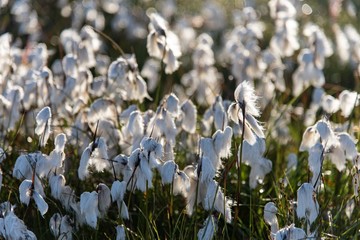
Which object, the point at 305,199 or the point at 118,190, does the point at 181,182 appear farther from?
the point at 305,199

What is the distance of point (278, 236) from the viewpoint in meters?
2.88

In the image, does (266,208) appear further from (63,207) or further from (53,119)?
(53,119)

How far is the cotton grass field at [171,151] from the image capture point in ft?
10.8

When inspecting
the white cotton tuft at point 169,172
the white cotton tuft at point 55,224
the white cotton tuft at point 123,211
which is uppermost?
the white cotton tuft at point 169,172

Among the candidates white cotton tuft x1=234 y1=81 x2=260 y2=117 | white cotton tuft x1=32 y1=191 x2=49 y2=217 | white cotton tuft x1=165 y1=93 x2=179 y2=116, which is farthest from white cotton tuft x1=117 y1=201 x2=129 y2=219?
white cotton tuft x1=234 y1=81 x2=260 y2=117

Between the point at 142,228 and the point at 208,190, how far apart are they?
0.52 m

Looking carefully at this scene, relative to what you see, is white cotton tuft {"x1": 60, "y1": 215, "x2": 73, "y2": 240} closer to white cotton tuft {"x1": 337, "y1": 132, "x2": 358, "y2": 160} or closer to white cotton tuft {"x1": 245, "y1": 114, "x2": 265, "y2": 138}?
white cotton tuft {"x1": 245, "y1": 114, "x2": 265, "y2": 138}

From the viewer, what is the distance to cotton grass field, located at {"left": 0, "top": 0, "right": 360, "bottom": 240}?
10.8 feet

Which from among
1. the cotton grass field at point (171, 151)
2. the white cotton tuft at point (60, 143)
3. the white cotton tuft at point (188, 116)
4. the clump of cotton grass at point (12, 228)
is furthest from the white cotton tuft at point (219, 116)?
the clump of cotton grass at point (12, 228)

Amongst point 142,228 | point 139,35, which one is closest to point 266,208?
point 142,228

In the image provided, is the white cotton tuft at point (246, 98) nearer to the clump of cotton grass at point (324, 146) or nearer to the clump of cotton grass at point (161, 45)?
the clump of cotton grass at point (324, 146)

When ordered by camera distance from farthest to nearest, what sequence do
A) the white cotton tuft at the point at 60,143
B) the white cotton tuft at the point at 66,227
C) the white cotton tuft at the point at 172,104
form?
the white cotton tuft at the point at 172,104 < the white cotton tuft at the point at 60,143 < the white cotton tuft at the point at 66,227

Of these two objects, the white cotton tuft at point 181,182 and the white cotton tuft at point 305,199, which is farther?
the white cotton tuft at point 181,182

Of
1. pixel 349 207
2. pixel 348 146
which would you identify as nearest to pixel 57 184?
pixel 348 146
